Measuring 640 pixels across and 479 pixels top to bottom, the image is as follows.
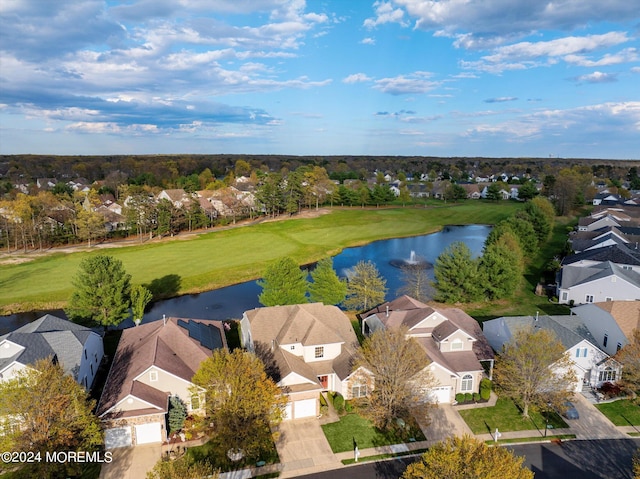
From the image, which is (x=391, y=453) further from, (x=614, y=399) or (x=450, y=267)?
(x=450, y=267)

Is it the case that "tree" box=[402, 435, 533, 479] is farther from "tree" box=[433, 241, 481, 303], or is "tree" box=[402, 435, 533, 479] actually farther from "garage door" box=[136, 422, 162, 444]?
"tree" box=[433, 241, 481, 303]

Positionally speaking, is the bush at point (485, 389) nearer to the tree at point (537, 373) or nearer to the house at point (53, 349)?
the tree at point (537, 373)

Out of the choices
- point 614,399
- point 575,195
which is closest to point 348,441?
point 614,399

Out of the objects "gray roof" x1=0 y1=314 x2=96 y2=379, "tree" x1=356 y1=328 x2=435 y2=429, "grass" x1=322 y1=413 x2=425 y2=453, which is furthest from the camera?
"gray roof" x1=0 y1=314 x2=96 y2=379

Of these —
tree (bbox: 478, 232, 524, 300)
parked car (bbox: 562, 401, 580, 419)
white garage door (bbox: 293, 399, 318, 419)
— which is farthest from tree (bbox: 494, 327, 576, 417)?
tree (bbox: 478, 232, 524, 300)

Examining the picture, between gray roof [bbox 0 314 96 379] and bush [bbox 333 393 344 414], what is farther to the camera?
bush [bbox 333 393 344 414]

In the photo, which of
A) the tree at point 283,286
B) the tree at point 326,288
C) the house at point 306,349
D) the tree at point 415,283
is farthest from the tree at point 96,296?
the tree at point 415,283
